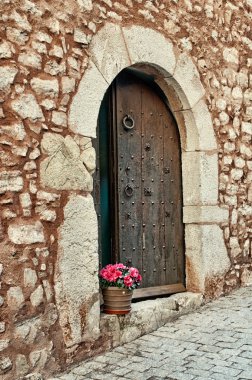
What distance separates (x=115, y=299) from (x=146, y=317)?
40 cm

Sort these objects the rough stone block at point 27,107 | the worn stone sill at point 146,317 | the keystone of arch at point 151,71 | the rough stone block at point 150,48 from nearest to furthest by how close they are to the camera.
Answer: the rough stone block at point 27,107 → the keystone of arch at point 151,71 → the worn stone sill at point 146,317 → the rough stone block at point 150,48

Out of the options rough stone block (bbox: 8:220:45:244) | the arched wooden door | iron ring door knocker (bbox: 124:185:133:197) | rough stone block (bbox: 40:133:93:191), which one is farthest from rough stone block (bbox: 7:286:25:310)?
iron ring door knocker (bbox: 124:185:133:197)

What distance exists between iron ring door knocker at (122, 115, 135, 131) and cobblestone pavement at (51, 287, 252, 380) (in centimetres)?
166

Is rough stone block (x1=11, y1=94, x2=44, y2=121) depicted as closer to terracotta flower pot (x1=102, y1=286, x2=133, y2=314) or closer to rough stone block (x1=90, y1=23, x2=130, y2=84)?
rough stone block (x1=90, y1=23, x2=130, y2=84)

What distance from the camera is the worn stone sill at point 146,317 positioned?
3666 mm

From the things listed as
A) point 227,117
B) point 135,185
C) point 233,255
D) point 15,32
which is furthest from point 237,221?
point 15,32

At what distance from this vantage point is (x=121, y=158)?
4.23 m

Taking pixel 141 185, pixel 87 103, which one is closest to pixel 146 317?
pixel 141 185

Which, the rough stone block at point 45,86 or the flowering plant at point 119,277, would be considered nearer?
the rough stone block at point 45,86

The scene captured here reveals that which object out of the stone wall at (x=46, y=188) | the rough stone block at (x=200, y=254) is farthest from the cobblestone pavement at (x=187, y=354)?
the rough stone block at (x=200, y=254)

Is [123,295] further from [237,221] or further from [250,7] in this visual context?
[250,7]

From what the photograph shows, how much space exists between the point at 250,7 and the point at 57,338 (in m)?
4.16

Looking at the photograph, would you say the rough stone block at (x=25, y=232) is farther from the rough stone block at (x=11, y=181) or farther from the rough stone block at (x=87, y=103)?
the rough stone block at (x=87, y=103)

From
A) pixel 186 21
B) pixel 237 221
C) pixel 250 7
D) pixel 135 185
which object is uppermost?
pixel 250 7
